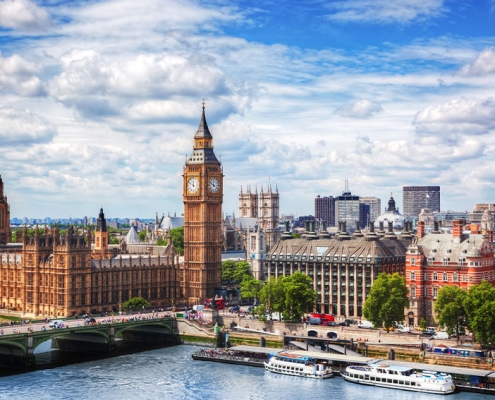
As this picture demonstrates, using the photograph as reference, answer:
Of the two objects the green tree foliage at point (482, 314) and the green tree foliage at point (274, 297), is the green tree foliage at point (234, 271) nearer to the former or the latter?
the green tree foliage at point (274, 297)

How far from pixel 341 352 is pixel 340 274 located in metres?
31.2

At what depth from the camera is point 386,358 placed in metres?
120

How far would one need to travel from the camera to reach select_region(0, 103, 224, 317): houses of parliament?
15250 centimetres

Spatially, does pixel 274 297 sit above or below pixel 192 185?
below

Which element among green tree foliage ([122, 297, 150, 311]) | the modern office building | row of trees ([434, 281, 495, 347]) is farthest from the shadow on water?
row of trees ([434, 281, 495, 347])

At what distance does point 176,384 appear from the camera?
10731cm

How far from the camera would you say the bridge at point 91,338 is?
118000mm

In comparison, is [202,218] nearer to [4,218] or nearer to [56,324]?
[4,218]

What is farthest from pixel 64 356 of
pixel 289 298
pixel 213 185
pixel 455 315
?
pixel 213 185

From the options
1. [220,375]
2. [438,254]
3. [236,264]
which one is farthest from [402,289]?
[236,264]

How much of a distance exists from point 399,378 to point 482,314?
48.2ft

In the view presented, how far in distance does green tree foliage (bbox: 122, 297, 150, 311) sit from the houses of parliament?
3.91 meters

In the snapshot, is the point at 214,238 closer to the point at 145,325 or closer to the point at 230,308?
the point at 230,308

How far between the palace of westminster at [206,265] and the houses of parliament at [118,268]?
0.17 metres
